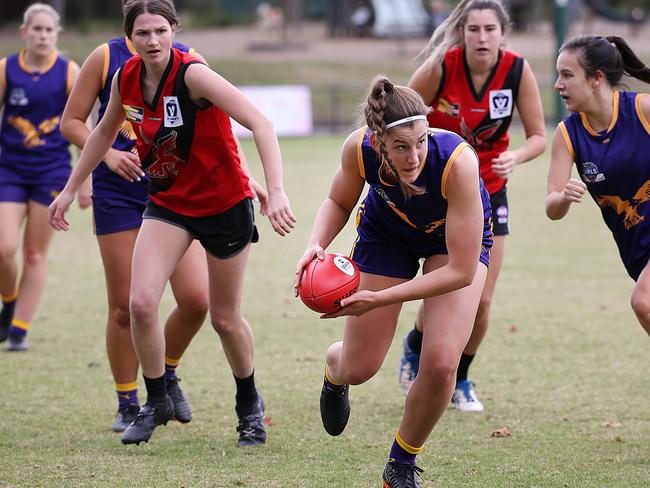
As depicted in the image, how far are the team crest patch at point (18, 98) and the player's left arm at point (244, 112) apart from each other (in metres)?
3.08

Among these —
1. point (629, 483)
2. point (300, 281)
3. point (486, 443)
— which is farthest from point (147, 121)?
point (629, 483)

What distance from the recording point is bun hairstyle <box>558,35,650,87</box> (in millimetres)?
4863

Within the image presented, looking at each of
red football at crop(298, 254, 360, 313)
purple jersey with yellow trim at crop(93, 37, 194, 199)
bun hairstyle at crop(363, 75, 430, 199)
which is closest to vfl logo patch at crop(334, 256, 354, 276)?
red football at crop(298, 254, 360, 313)

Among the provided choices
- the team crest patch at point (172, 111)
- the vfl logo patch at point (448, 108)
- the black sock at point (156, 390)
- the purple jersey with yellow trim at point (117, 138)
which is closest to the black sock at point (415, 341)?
the vfl logo patch at point (448, 108)

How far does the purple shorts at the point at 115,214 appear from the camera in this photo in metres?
5.42

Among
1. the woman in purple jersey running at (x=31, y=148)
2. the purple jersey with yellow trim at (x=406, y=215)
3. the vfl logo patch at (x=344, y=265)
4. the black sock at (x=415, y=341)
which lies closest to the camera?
the purple jersey with yellow trim at (x=406, y=215)

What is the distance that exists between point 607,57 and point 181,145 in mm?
2049

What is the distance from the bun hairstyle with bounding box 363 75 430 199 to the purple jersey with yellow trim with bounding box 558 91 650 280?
124cm

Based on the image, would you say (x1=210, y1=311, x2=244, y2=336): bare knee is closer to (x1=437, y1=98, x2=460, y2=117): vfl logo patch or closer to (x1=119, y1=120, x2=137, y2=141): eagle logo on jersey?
(x1=119, y1=120, x2=137, y2=141): eagle logo on jersey

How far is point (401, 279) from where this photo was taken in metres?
Result: 4.55

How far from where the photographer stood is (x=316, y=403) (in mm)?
6023

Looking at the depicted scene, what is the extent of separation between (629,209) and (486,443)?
1.36 m

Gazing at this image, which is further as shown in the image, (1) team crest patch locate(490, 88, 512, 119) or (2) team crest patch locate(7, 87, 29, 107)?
(2) team crest patch locate(7, 87, 29, 107)

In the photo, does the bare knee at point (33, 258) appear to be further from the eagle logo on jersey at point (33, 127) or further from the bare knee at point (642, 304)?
the bare knee at point (642, 304)
